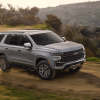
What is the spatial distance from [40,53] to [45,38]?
1108 mm

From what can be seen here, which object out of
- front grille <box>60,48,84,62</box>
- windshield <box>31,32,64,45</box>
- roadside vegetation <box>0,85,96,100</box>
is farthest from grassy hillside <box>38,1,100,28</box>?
roadside vegetation <box>0,85,96,100</box>

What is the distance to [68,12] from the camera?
127750 millimetres

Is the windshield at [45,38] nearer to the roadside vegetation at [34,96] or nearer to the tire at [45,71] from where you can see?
the tire at [45,71]

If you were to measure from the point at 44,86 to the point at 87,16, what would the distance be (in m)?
106

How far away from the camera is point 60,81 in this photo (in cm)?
732

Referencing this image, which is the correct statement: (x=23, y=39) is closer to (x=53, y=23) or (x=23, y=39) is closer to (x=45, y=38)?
(x=45, y=38)

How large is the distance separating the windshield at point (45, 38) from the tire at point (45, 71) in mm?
934

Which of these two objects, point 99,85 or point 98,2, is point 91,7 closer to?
point 98,2

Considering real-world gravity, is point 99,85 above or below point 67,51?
below

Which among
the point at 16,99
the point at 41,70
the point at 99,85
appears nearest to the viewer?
the point at 16,99

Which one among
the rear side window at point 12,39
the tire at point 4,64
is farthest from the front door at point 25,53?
the tire at point 4,64

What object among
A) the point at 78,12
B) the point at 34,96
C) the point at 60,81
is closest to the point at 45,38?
the point at 60,81

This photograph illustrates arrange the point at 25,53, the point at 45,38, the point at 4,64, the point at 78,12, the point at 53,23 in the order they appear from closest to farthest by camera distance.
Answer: the point at 25,53
the point at 45,38
the point at 4,64
the point at 53,23
the point at 78,12

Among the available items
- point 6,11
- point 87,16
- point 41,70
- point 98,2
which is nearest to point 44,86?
point 41,70
